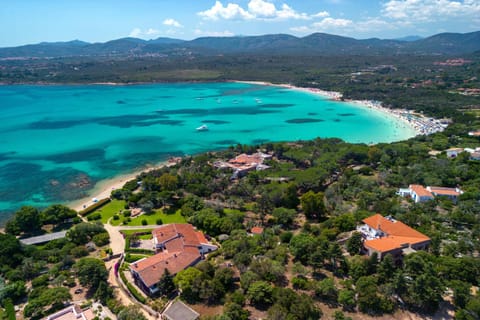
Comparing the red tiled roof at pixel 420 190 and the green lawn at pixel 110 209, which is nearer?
the red tiled roof at pixel 420 190

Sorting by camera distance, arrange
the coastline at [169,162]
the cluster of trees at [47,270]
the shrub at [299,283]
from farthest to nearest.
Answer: the coastline at [169,162] < the shrub at [299,283] < the cluster of trees at [47,270]

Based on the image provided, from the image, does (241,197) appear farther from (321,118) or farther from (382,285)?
(321,118)

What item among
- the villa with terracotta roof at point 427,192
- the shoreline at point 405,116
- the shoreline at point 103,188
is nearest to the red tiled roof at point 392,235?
the villa with terracotta roof at point 427,192

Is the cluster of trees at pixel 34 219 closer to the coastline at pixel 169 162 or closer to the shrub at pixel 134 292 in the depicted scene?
the coastline at pixel 169 162

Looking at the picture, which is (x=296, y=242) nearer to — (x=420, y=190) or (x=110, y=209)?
(x=420, y=190)

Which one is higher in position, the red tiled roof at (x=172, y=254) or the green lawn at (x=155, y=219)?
the red tiled roof at (x=172, y=254)

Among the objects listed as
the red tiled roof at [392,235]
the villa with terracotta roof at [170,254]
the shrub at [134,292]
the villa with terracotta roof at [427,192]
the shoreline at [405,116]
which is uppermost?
the shoreline at [405,116]

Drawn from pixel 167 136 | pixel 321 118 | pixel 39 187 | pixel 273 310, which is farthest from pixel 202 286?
pixel 321 118

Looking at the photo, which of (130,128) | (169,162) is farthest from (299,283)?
(130,128)
